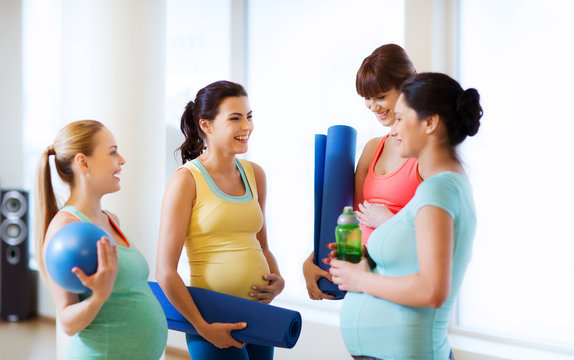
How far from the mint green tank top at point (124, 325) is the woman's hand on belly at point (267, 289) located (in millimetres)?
371

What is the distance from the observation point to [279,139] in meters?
3.64

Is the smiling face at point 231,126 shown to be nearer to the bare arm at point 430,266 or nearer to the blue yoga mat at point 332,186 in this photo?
the blue yoga mat at point 332,186

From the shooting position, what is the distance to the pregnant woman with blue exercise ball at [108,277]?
4.94ft

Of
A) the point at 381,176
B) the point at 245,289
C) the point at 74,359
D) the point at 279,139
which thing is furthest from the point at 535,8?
the point at 74,359

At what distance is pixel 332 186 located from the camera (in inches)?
72.2

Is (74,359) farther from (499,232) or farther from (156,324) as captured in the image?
(499,232)

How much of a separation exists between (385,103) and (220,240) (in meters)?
0.73

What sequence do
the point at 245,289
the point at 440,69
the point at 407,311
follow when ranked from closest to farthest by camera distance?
1. the point at 407,311
2. the point at 245,289
3. the point at 440,69

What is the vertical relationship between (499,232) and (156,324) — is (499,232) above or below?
above

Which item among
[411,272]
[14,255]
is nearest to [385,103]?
[411,272]

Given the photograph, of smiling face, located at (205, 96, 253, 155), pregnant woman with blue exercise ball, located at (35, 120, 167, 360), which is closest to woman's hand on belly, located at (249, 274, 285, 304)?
pregnant woman with blue exercise ball, located at (35, 120, 167, 360)

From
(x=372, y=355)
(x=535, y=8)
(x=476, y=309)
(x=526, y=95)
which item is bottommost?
(x=476, y=309)

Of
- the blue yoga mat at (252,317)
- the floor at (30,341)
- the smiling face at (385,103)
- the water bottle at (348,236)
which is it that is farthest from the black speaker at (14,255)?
the water bottle at (348,236)

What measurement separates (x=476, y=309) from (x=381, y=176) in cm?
145
